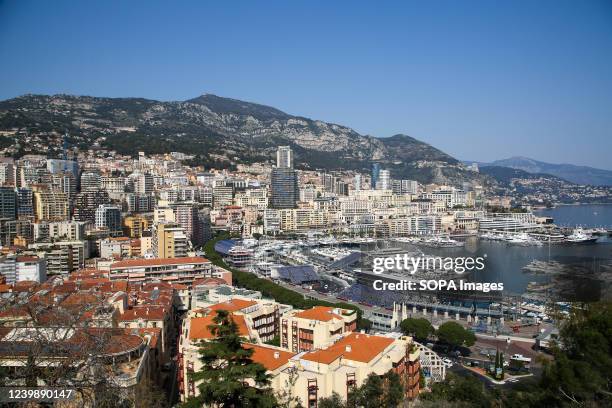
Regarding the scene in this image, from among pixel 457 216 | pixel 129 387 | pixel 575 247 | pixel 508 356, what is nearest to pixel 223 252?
pixel 508 356

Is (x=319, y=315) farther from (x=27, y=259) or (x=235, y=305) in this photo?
(x=27, y=259)

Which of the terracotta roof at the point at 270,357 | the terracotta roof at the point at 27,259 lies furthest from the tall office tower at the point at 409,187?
the terracotta roof at the point at 270,357

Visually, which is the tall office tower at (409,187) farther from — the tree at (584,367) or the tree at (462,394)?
the tree at (584,367)

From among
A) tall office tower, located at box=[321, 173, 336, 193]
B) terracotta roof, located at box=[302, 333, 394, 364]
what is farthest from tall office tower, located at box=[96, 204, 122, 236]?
tall office tower, located at box=[321, 173, 336, 193]

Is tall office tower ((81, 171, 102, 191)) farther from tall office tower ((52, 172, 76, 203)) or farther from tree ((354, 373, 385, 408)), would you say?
tree ((354, 373, 385, 408))

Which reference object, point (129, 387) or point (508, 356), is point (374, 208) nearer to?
point (508, 356)
